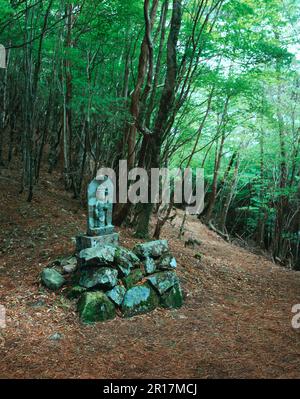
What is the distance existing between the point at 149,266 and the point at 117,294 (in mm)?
857

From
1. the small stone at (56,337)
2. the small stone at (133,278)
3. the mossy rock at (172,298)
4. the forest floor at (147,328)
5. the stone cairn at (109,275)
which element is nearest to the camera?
the forest floor at (147,328)

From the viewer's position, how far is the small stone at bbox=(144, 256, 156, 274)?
5.29 m

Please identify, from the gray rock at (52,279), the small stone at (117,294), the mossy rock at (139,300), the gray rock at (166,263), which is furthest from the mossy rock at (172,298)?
the gray rock at (52,279)

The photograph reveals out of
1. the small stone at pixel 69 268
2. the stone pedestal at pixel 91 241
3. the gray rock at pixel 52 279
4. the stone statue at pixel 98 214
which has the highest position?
the stone statue at pixel 98 214

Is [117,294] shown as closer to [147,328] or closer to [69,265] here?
[147,328]

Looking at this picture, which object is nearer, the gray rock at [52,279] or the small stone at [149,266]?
the gray rock at [52,279]

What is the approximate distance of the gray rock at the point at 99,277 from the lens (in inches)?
181

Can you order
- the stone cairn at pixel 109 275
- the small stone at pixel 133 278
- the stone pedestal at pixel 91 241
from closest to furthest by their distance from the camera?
the stone cairn at pixel 109 275 < the small stone at pixel 133 278 < the stone pedestal at pixel 91 241

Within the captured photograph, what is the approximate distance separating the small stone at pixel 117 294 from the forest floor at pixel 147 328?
0.29m

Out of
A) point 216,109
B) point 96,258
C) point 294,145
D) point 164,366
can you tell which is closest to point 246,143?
point 294,145

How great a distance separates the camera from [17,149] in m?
10.7

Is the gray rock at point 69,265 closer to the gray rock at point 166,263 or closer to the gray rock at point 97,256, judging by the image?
the gray rock at point 97,256

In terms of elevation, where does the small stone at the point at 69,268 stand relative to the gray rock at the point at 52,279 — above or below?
above
